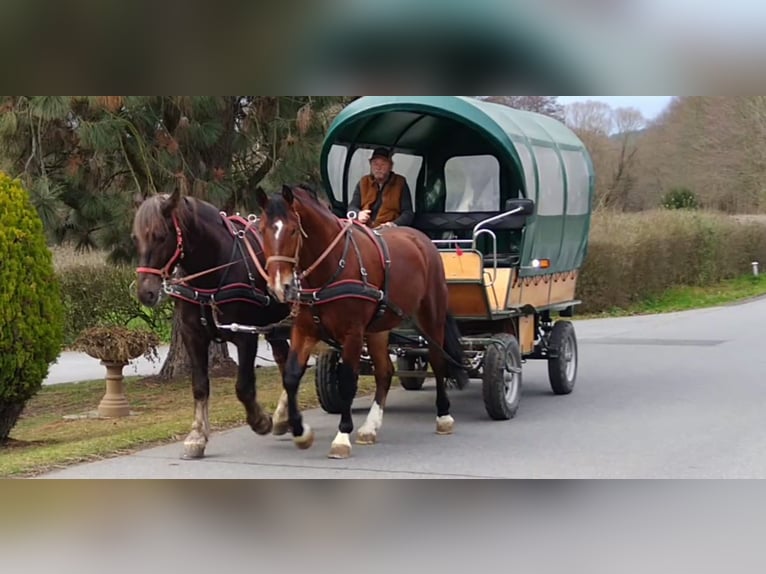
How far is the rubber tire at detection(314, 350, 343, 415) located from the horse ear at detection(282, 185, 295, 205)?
274cm

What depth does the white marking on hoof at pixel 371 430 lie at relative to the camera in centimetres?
867

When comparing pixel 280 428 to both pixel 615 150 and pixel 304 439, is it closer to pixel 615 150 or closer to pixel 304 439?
pixel 304 439

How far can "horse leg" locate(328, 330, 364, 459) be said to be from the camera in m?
7.97

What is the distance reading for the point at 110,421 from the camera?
11.5 metres

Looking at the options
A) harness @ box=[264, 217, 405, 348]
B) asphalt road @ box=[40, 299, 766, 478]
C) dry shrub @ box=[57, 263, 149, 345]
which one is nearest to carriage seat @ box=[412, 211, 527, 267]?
asphalt road @ box=[40, 299, 766, 478]

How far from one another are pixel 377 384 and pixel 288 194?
89.6 inches

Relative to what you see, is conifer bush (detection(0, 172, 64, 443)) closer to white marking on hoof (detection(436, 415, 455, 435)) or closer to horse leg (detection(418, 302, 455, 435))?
horse leg (detection(418, 302, 455, 435))

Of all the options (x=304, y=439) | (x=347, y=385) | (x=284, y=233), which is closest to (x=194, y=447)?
(x=304, y=439)
